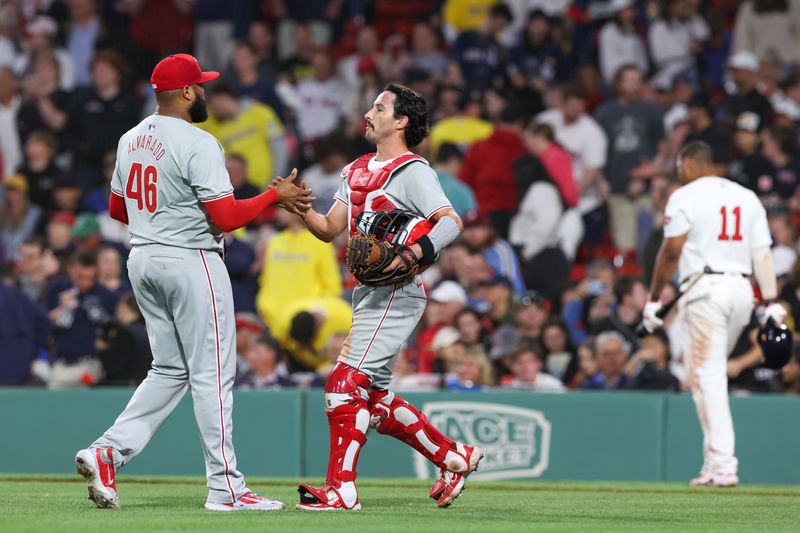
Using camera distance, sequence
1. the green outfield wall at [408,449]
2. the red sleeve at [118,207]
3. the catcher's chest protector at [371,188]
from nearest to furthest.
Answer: the red sleeve at [118,207], the catcher's chest protector at [371,188], the green outfield wall at [408,449]

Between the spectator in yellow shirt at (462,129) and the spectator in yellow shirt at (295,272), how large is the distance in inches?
112

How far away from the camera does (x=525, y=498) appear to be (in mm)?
9688

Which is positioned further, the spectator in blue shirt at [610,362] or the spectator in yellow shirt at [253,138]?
the spectator in yellow shirt at [253,138]

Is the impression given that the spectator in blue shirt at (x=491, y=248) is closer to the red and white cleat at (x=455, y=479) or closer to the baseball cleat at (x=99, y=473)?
the red and white cleat at (x=455, y=479)

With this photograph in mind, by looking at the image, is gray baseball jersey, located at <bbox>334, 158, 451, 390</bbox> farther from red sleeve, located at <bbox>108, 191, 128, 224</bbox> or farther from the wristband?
red sleeve, located at <bbox>108, 191, 128, 224</bbox>

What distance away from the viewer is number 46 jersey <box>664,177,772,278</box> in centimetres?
1067

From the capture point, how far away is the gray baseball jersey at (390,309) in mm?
8031

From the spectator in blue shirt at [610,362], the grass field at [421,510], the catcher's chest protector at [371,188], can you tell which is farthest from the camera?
the spectator in blue shirt at [610,362]

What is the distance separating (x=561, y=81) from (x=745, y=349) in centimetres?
695

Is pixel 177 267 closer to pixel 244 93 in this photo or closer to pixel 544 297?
pixel 544 297

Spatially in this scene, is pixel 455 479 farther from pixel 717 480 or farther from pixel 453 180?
pixel 453 180

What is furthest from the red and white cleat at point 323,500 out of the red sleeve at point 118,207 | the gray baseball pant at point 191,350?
the red sleeve at point 118,207

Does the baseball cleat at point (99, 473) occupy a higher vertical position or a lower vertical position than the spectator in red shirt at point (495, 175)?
lower

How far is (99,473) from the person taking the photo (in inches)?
303
